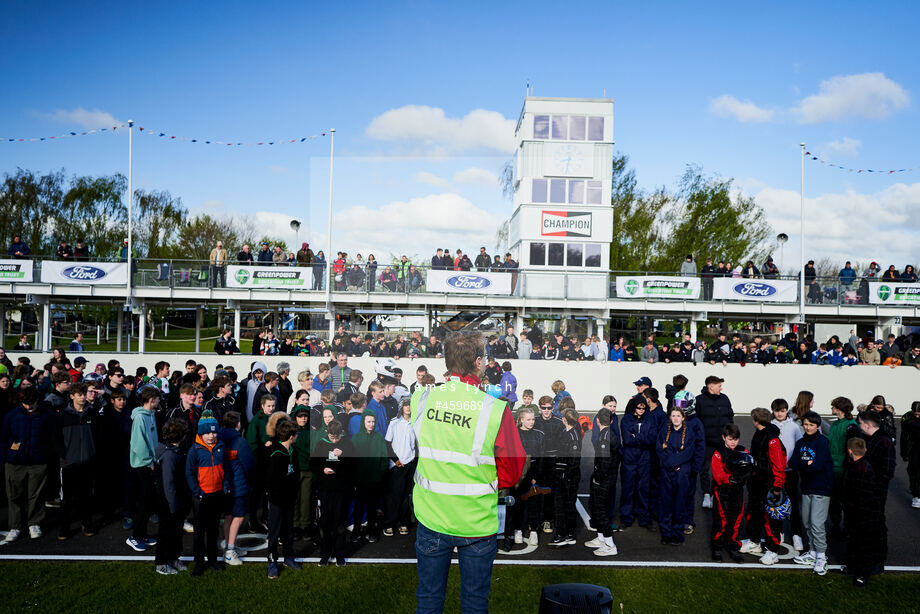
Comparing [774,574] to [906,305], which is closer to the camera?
[774,574]

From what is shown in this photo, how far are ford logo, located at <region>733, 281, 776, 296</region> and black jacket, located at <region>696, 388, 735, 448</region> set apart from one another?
17.9 metres

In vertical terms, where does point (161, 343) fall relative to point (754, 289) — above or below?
below

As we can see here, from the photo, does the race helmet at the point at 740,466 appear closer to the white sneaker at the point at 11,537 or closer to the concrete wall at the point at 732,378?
the white sneaker at the point at 11,537

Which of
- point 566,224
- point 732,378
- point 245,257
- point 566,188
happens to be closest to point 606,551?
point 732,378

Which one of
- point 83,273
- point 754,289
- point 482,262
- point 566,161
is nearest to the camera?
point 83,273

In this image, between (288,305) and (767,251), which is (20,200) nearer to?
(288,305)

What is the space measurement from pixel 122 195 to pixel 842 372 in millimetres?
48407

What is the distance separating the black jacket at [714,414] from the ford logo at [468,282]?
51.1 feet

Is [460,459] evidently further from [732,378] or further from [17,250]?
[17,250]

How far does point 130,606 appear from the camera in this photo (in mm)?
5336

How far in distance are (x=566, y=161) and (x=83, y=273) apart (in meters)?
21.0

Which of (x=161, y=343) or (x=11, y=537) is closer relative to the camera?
(x=11, y=537)

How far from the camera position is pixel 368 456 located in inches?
270

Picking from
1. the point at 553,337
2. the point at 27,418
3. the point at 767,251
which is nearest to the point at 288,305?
the point at 553,337
